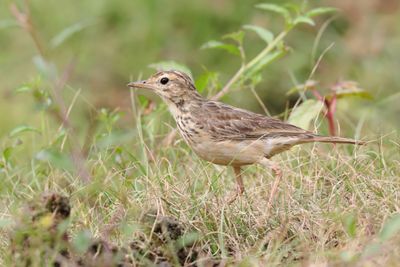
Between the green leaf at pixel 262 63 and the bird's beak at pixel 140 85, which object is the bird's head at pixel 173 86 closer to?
the bird's beak at pixel 140 85

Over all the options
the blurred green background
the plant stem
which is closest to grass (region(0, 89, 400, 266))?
the plant stem

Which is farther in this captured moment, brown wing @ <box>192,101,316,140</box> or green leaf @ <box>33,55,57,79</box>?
brown wing @ <box>192,101,316,140</box>

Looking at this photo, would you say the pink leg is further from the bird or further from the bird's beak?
the bird's beak

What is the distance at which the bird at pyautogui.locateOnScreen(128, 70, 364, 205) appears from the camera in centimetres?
619

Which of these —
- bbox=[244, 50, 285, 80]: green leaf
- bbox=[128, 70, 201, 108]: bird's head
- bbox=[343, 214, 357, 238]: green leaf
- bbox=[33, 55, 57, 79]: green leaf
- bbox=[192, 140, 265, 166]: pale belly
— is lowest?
bbox=[343, 214, 357, 238]: green leaf

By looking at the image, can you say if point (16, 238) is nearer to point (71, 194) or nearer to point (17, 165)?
point (71, 194)

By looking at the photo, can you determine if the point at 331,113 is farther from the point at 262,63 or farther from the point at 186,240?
the point at 186,240

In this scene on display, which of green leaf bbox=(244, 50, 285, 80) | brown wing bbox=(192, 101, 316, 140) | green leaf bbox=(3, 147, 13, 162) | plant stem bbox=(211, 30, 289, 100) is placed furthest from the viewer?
plant stem bbox=(211, 30, 289, 100)

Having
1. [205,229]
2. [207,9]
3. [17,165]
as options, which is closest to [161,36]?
[207,9]

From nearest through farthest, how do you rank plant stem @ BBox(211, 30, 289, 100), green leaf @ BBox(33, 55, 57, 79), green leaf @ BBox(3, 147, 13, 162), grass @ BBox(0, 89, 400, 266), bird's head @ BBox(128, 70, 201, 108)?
grass @ BBox(0, 89, 400, 266) < green leaf @ BBox(33, 55, 57, 79) < green leaf @ BBox(3, 147, 13, 162) < bird's head @ BBox(128, 70, 201, 108) < plant stem @ BBox(211, 30, 289, 100)

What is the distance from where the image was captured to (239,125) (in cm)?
646

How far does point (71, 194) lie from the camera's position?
19.4 ft

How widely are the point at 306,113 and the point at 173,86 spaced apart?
1.00 meters

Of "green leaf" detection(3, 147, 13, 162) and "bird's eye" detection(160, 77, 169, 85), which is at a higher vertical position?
"bird's eye" detection(160, 77, 169, 85)
